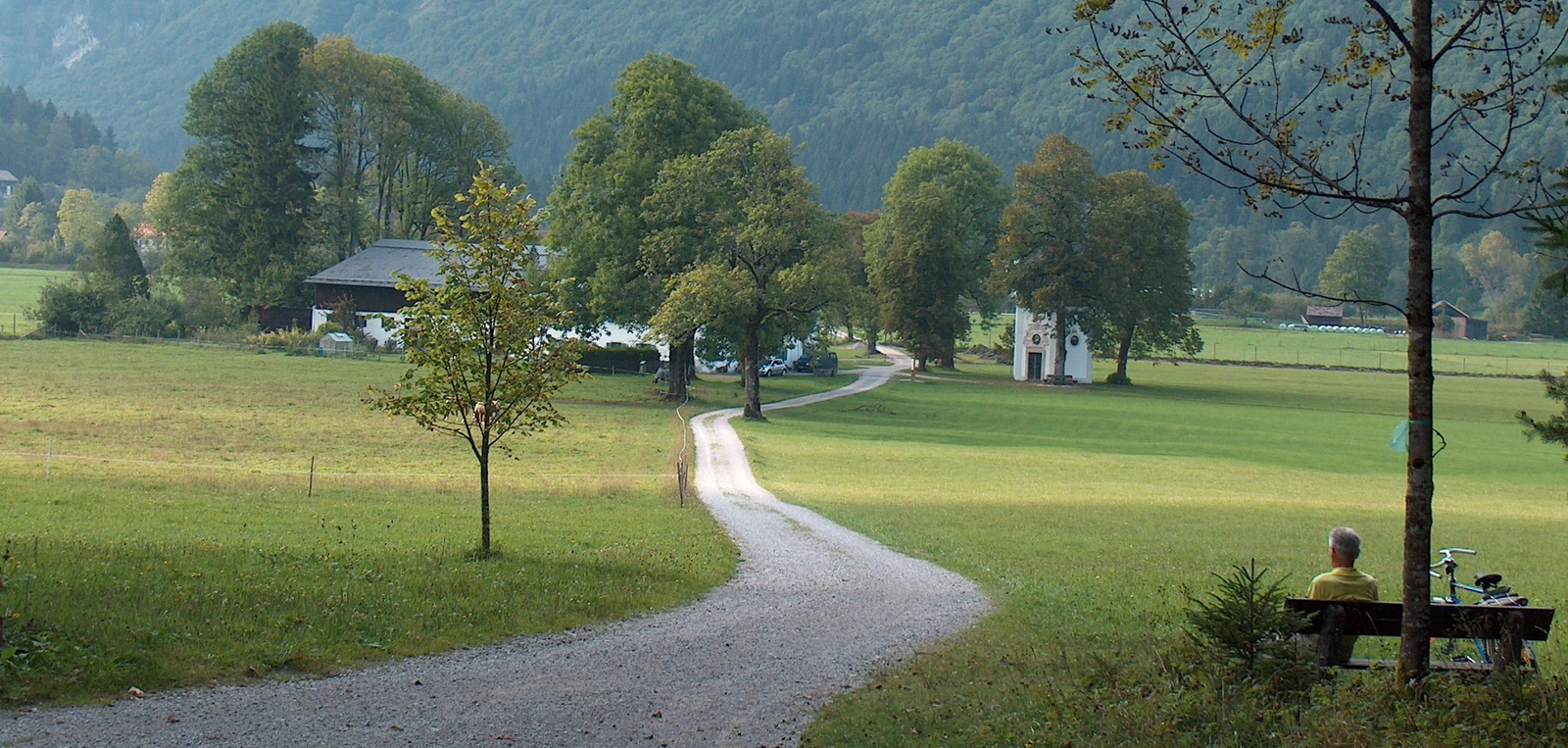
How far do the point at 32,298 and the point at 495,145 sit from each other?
119 feet

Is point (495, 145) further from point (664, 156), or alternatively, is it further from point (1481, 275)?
point (1481, 275)

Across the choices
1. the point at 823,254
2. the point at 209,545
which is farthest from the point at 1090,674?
the point at 823,254

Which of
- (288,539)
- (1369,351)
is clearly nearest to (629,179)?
(288,539)

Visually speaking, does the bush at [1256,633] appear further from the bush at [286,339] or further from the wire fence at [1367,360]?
the wire fence at [1367,360]

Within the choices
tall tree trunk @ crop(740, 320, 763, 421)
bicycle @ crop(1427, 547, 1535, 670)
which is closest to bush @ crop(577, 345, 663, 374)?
tall tree trunk @ crop(740, 320, 763, 421)

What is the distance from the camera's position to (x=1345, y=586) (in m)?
9.10

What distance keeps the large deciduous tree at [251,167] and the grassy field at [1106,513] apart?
40.3 meters

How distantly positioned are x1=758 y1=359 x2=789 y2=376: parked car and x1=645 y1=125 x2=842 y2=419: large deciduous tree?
25684mm

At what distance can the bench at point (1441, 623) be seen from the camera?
8031mm

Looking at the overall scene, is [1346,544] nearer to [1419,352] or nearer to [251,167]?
[1419,352]

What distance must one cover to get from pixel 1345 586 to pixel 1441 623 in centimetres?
103

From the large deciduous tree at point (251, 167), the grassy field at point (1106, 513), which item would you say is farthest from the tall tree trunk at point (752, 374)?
the large deciduous tree at point (251, 167)

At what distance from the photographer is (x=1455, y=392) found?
79875 mm

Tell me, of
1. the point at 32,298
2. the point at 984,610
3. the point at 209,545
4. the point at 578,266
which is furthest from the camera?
the point at 32,298
